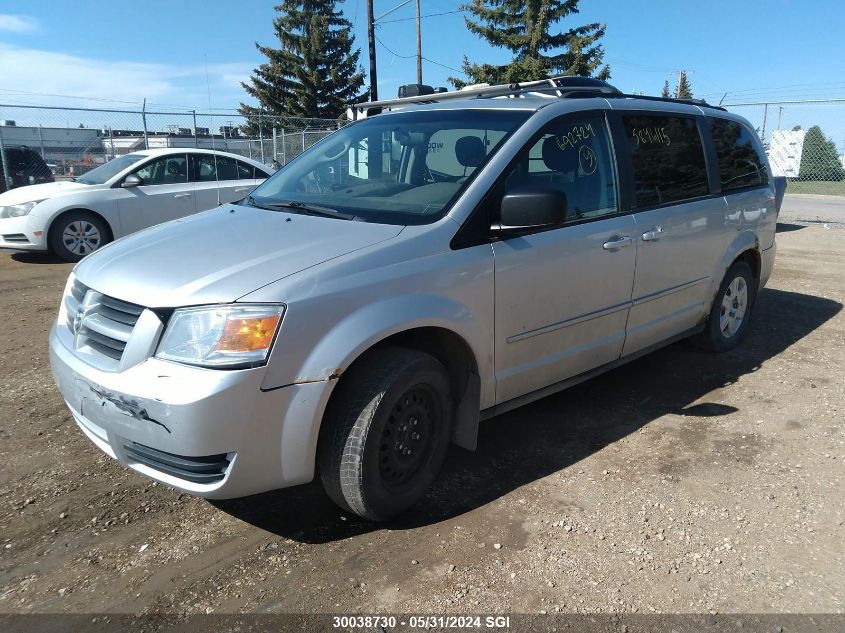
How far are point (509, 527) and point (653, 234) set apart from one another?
6.89 feet

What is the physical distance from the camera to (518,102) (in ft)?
11.8

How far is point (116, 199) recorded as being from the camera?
29.5ft

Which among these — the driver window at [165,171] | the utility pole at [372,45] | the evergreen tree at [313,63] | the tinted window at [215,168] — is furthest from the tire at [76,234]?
the evergreen tree at [313,63]

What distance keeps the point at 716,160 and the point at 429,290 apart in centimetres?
310

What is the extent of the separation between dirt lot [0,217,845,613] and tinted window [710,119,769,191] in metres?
1.75

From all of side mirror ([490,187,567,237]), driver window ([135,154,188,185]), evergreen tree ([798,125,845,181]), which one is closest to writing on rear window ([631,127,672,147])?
side mirror ([490,187,567,237])

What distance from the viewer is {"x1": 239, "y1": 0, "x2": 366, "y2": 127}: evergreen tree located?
37.5 m

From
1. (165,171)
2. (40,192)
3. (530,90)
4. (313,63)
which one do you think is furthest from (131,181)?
(313,63)

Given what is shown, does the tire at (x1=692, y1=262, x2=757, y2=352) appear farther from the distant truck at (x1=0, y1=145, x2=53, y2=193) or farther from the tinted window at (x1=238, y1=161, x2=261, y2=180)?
the distant truck at (x1=0, y1=145, x2=53, y2=193)

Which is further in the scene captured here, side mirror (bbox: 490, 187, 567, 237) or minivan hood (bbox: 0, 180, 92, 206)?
minivan hood (bbox: 0, 180, 92, 206)

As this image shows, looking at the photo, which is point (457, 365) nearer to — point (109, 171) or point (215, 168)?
point (215, 168)

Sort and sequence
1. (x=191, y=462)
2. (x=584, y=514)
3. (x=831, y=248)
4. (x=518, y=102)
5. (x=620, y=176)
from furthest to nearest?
(x=831, y=248), (x=620, y=176), (x=518, y=102), (x=584, y=514), (x=191, y=462)

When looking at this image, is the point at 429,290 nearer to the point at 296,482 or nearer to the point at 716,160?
the point at 296,482

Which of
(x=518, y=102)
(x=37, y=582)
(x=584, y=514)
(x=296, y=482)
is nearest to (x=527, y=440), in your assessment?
(x=584, y=514)
